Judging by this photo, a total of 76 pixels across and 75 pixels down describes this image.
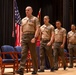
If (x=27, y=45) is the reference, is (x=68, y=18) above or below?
above

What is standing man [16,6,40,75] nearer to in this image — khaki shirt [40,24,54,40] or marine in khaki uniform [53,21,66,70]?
khaki shirt [40,24,54,40]

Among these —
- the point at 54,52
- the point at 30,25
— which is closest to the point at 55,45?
the point at 54,52

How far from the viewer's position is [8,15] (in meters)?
10.9

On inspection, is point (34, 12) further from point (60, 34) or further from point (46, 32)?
point (46, 32)

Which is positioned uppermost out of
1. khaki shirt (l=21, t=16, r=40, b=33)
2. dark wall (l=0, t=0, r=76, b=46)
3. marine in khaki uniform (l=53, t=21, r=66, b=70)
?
dark wall (l=0, t=0, r=76, b=46)

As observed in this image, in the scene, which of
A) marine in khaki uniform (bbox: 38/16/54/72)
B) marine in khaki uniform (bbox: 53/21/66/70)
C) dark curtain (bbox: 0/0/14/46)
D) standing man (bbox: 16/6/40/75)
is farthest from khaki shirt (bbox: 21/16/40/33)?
dark curtain (bbox: 0/0/14/46)

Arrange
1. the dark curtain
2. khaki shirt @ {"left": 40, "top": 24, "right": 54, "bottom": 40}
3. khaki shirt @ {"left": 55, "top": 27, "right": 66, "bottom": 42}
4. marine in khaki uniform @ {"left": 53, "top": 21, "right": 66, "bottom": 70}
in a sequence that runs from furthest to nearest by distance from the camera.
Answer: the dark curtain, khaki shirt @ {"left": 55, "top": 27, "right": 66, "bottom": 42}, marine in khaki uniform @ {"left": 53, "top": 21, "right": 66, "bottom": 70}, khaki shirt @ {"left": 40, "top": 24, "right": 54, "bottom": 40}

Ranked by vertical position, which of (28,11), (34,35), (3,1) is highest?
(3,1)

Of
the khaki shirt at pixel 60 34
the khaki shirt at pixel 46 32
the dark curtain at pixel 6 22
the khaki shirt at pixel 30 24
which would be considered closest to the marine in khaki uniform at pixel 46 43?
the khaki shirt at pixel 46 32

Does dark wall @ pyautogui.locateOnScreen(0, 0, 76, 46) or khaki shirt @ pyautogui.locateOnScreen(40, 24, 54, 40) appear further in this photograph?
dark wall @ pyautogui.locateOnScreen(0, 0, 76, 46)

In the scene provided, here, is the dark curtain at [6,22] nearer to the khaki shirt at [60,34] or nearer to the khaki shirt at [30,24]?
the khaki shirt at [60,34]

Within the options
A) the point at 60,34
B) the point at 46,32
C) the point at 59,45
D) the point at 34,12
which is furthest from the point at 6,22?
the point at 34,12

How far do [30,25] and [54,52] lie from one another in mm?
2428

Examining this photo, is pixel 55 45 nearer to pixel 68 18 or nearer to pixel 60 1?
pixel 68 18
